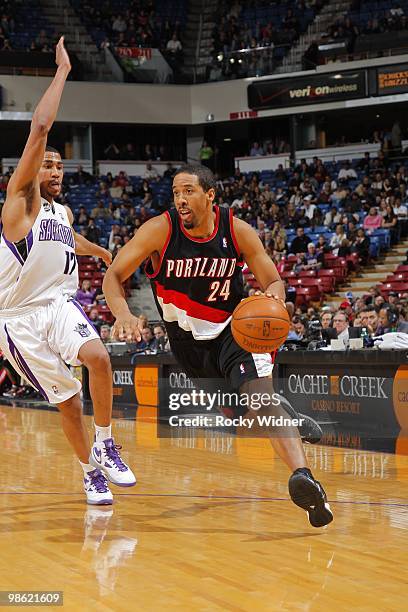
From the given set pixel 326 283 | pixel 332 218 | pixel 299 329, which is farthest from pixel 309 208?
pixel 299 329

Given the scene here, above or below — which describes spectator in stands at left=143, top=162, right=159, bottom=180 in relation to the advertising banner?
below

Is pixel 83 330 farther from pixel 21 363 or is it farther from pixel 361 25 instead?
pixel 361 25

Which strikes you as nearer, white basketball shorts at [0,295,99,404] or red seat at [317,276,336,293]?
white basketball shorts at [0,295,99,404]

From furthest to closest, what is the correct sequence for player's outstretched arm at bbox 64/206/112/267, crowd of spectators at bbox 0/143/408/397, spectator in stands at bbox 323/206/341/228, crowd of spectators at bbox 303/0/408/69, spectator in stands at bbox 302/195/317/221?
crowd of spectators at bbox 303/0/408/69 → spectator in stands at bbox 302/195/317/221 → spectator in stands at bbox 323/206/341/228 → crowd of spectators at bbox 0/143/408/397 → player's outstretched arm at bbox 64/206/112/267

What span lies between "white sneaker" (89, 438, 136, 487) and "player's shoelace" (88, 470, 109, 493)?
0.13 metres

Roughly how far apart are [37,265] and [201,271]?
3.30 ft

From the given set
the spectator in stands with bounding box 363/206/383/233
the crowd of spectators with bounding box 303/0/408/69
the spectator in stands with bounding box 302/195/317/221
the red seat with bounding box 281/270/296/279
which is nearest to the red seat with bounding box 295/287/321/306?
the red seat with bounding box 281/270/296/279

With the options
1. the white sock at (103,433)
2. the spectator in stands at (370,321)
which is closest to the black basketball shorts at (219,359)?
the white sock at (103,433)

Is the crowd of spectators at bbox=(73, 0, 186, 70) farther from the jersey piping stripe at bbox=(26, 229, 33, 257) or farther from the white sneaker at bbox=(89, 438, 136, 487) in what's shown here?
the white sneaker at bbox=(89, 438, 136, 487)

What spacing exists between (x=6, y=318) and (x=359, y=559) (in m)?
2.64

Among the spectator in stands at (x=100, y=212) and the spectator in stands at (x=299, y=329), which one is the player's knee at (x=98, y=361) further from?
the spectator in stands at (x=100, y=212)

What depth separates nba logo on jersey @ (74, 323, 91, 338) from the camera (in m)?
5.56

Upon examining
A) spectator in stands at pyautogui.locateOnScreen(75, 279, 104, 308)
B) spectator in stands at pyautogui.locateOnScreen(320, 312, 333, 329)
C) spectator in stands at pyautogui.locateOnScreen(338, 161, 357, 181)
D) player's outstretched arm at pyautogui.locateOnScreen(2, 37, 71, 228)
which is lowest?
spectator in stands at pyautogui.locateOnScreen(75, 279, 104, 308)

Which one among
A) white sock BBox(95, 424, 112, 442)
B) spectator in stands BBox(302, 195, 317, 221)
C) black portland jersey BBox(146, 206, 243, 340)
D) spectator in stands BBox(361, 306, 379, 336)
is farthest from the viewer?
spectator in stands BBox(302, 195, 317, 221)
